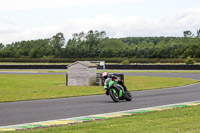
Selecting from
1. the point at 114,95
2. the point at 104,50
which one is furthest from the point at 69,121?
the point at 104,50

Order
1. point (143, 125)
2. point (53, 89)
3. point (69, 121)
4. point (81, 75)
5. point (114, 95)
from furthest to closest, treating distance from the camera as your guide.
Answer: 1. point (81, 75)
2. point (53, 89)
3. point (114, 95)
4. point (69, 121)
5. point (143, 125)

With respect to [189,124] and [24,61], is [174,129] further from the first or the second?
[24,61]

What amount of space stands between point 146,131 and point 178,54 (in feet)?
354

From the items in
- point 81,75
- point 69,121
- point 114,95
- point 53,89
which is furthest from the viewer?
point 81,75

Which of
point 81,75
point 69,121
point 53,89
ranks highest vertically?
point 81,75

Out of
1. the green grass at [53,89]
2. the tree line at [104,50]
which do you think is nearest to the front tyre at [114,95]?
the green grass at [53,89]

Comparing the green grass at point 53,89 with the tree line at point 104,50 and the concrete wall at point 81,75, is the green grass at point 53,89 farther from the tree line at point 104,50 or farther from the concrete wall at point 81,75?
the tree line at point 104,50

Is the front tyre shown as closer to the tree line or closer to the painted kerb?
the painted kerb

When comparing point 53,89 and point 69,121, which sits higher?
point 69,121

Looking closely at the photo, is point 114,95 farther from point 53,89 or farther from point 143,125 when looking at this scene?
point 53,89

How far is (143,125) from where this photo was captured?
937 centimetres

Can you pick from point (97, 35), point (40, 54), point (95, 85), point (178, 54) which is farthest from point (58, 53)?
point (95, 85)

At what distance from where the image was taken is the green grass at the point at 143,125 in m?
8.69

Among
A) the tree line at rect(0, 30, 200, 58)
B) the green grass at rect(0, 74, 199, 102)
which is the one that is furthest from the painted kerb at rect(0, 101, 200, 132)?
the tree line at rect(0, 30, 200, 58)
